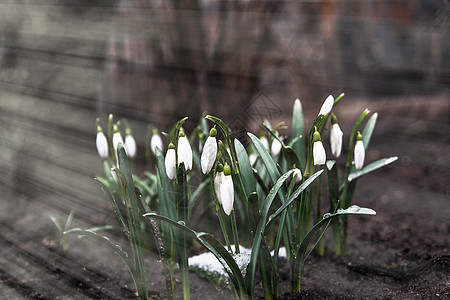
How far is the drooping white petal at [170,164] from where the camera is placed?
3.03 feet

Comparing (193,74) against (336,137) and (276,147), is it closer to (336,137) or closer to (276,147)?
(276,147)

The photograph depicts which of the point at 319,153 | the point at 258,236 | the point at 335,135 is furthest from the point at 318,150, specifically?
the point at 258,236

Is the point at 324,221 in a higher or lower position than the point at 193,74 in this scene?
lower

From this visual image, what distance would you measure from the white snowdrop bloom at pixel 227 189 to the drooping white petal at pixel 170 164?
0.13 m

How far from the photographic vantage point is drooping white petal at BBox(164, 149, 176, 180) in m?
0.92

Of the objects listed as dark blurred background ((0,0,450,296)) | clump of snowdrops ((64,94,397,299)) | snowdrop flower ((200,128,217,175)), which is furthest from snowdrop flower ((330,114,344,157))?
dark blurred background ((0,0,450,296))

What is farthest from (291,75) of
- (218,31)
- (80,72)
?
(80,72)

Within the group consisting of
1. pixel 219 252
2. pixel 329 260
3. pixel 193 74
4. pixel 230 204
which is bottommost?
pixel 329 260

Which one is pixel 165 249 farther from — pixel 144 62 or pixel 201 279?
pixel 144 62

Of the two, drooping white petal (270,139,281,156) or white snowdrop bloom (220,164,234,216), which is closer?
white snowdrop bloom (220,164,234,216)

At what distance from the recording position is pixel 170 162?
3.05 feet

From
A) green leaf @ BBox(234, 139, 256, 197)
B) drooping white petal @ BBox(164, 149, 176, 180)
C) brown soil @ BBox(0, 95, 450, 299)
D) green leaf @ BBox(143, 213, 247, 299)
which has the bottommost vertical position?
brown soil @ BBox(0, 95, 450, 299)

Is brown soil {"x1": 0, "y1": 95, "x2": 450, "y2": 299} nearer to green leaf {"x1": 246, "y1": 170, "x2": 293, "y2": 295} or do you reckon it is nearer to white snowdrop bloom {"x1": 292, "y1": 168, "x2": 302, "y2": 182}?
green leaf {"x1": 246, "y1": 170, "x2": 293, "y2": 295}

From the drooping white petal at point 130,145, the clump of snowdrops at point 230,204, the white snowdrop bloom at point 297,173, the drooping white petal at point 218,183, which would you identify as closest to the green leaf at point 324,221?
the clump of snowdrops at point 230,204
